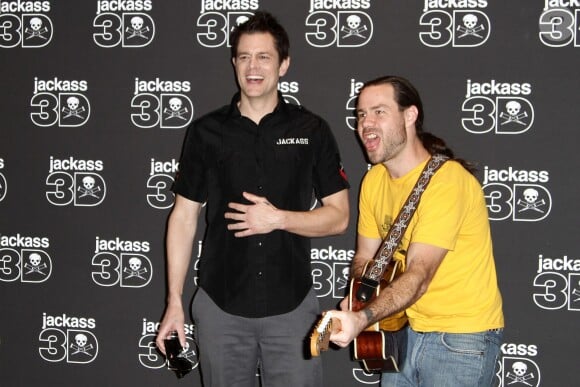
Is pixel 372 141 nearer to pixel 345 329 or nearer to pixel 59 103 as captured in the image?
pixel 345 329

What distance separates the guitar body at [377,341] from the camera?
2.68 m

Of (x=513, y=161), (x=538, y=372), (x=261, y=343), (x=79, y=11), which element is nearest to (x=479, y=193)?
(x=513, y=161)

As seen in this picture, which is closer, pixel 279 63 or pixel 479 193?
pixel 479 193

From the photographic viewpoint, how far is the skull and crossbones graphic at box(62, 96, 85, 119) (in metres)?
3.96

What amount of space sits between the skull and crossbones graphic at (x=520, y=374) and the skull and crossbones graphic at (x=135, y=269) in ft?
7.01

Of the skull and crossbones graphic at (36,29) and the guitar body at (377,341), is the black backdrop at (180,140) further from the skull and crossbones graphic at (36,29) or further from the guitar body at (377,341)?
the guitar body at (377,341)

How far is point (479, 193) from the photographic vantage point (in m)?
2.76

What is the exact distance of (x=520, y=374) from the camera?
363cm

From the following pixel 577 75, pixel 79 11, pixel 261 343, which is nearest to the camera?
pixel 261 343

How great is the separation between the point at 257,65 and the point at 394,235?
100 cm

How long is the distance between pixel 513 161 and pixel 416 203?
111cm

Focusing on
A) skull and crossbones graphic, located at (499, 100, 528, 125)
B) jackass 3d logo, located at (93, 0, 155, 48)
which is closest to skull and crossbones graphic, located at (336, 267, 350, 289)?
skull and crossbones graphic, located at (499, 100, 528, 125)

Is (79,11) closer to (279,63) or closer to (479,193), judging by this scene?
(279,63)

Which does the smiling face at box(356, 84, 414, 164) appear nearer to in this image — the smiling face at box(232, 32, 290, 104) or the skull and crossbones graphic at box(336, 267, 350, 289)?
the smiling face at box(232, 32, 290, 104)
